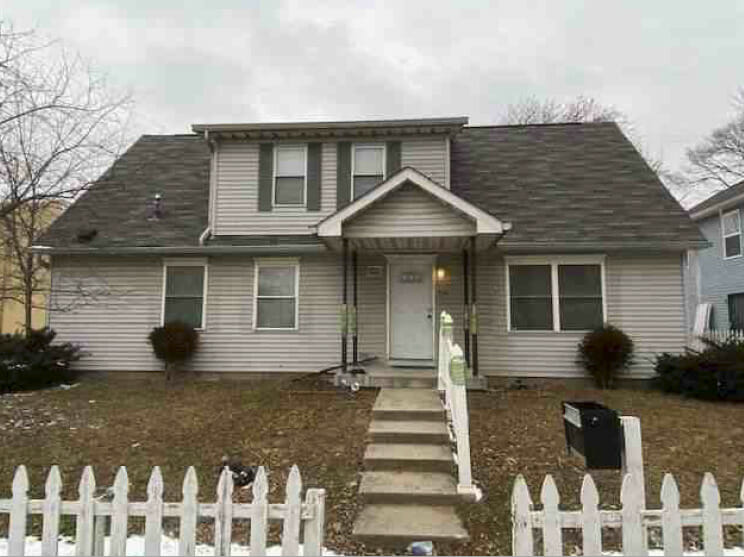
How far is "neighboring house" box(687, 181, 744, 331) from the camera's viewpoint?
1555cm

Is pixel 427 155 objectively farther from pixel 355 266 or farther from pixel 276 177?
pixel 276 177

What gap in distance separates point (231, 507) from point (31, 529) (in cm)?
244

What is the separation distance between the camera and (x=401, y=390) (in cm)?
771

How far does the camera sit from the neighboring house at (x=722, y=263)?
612 inches

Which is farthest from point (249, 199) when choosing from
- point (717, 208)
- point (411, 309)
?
point (717, 208)

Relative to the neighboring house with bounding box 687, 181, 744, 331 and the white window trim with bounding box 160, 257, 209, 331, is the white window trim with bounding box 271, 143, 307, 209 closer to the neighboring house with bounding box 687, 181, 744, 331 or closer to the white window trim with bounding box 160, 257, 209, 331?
the white window trim with bounding box 160, 257, 209, 331

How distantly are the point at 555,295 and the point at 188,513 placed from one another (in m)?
8.46

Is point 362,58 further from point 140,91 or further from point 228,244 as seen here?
point 228,244

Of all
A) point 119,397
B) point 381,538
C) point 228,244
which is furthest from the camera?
point 228,244

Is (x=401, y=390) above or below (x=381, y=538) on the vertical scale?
above

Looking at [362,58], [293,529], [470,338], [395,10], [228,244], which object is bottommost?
[293,529]

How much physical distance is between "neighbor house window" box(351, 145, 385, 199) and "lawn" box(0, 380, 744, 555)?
440 centimetres

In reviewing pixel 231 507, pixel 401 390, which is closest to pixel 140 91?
pixel 401 390

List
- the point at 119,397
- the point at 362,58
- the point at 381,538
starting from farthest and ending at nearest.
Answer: the point at 362,58 → the point at 119,397 → the point at 381,538
